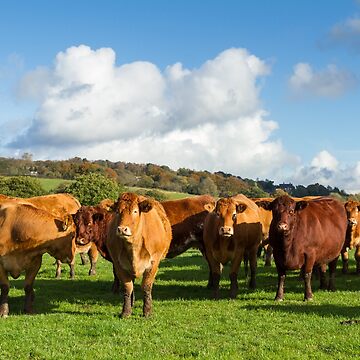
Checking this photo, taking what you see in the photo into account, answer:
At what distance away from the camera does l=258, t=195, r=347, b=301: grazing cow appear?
41.5 ft

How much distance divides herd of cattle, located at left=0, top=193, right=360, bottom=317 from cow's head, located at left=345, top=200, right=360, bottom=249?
0.10 feet

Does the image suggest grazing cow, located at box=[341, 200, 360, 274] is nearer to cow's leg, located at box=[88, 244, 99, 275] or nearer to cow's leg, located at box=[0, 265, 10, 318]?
cow's leg, located at box=[88, 244, 99, 275]

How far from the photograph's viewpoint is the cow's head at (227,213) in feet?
40.2

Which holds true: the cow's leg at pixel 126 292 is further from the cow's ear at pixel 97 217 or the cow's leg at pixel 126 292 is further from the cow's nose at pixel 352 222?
the cow's nose at pixel 352 222

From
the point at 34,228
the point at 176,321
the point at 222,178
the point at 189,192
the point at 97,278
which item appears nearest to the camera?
the point at 176,321

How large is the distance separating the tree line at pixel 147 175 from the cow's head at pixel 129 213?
7639 cm

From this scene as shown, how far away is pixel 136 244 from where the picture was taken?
34.3 ft

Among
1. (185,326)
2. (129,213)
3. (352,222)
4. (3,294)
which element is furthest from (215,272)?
(352,222)

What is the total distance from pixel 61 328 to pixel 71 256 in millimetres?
2741

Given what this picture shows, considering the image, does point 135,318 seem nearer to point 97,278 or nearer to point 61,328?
point 61,328

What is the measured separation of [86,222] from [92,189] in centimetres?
5169

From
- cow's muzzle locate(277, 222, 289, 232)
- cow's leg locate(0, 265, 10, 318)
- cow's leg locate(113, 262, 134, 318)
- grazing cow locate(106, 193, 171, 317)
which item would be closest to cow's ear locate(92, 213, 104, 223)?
grazing cow locate(106, 193, 171, 317)

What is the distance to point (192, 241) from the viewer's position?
15828 mm

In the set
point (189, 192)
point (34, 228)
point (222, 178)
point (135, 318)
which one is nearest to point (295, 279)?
point (135, 318)
